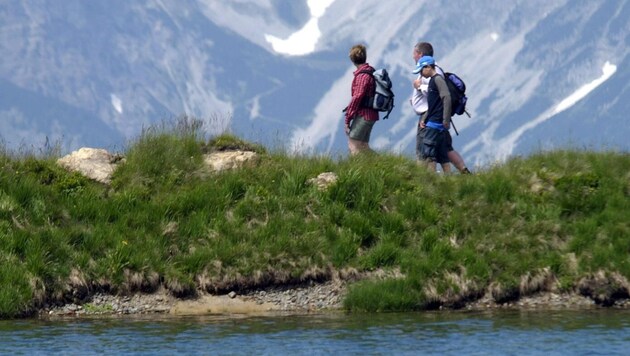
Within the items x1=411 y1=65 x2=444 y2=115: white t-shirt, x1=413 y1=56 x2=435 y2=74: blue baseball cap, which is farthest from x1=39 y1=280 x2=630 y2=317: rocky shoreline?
x1=411 y1=65 x2=444 y2=115: white t-shirt

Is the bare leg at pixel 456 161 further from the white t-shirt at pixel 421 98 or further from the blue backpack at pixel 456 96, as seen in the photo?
the white t-shirt at pixel 421 98

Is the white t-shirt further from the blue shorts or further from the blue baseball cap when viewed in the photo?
the blue shorts

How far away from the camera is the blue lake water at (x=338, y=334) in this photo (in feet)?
63.0

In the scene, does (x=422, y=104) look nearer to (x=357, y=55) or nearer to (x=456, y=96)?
(x=456, y=96)

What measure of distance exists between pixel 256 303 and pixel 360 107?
14.3 ft

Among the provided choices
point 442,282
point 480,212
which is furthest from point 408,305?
point 480,212

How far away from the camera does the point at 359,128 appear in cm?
2661

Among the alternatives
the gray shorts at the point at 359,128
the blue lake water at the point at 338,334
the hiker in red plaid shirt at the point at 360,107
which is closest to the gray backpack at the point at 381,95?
the hiker in red plaid shirt at the point at 360,107

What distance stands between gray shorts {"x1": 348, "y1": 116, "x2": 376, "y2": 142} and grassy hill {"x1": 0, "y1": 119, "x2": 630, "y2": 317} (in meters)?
0.67

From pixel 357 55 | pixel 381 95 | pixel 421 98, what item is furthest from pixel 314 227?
pixel 421 98

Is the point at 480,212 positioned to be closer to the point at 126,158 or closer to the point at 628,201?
the point at 628,201

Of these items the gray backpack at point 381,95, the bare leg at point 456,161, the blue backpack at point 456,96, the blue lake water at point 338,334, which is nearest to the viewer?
the blue lake water at point 338,334

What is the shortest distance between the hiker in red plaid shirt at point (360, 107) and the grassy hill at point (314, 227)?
2.23ft

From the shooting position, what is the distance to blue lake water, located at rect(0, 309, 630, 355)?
1919 centimetres
